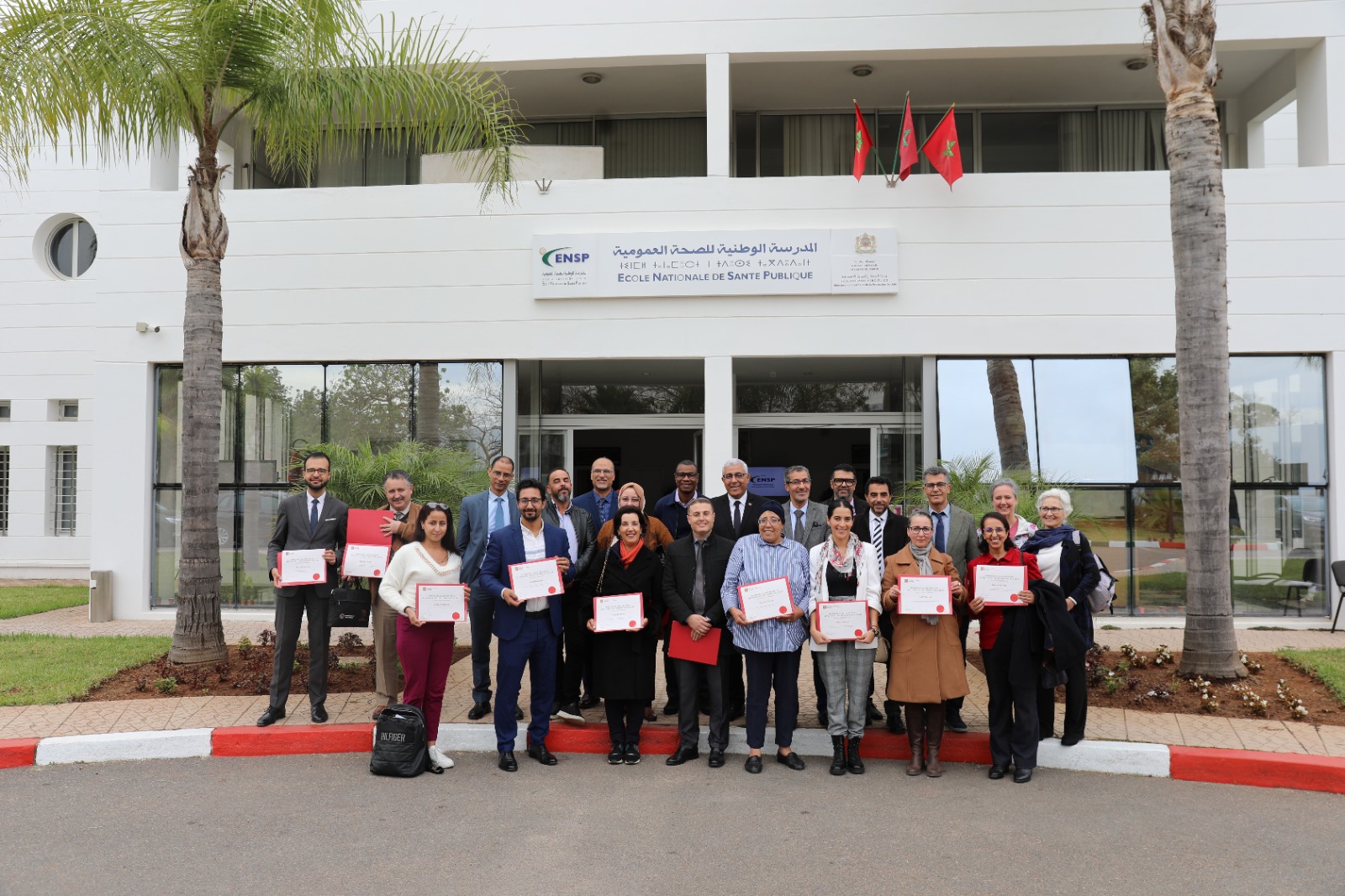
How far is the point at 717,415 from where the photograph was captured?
501 inches

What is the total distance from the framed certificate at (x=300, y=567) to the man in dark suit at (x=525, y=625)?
1.39 m

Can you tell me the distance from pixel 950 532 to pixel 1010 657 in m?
1.18

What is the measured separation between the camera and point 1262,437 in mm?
12562

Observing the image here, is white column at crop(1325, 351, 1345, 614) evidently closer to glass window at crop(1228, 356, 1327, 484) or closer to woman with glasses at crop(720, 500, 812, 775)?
glass window at crop(1228, 356, 1327, 484)

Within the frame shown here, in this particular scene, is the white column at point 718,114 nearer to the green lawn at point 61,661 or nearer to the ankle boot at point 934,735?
the ankle boot at point 934,735

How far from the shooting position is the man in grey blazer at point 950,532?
745cm

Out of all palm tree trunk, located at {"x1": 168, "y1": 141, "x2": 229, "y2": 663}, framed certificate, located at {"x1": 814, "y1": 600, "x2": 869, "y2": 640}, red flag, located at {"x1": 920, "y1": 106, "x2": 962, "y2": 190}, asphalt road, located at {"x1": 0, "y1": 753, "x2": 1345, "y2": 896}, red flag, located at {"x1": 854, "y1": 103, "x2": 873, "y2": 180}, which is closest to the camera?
asphalt road, located at {"x1": 0, "y1": 753, "x2": 1345, "y2": 896}

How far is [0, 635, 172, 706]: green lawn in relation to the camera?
837 centimetres

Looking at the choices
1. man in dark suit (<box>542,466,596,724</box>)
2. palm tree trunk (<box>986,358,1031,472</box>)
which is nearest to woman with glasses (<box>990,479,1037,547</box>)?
man in dark suit (<box>542,466,596,724</box>)

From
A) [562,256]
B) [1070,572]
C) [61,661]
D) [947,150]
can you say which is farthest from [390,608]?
[947,150]

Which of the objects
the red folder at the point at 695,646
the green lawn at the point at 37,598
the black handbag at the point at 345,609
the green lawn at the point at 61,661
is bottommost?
the green lawn at the point at 37,598

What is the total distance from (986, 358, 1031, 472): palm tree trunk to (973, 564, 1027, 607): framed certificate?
644 centimetres

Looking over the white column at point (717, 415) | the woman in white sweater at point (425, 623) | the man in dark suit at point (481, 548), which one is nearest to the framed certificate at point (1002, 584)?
the man in dark suit at point (481, 548)

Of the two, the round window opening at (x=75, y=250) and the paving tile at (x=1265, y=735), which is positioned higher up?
the round window opening at (x=75, y=250)
